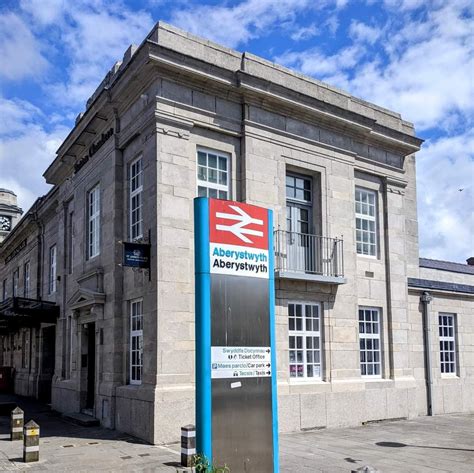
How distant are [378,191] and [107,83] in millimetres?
8983

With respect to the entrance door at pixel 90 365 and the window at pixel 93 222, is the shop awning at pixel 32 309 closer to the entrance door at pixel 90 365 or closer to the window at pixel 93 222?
the entrance door at pixel 90 365

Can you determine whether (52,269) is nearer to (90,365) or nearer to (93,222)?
(93,222)

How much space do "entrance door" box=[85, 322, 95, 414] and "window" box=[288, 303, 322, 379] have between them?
6.29 metres

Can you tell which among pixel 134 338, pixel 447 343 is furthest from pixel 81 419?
pixel 447 343

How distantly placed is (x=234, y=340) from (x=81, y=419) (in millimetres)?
9274

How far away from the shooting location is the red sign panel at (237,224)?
884cm

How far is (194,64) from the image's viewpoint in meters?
14.7

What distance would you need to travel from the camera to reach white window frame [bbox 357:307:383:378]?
57.8 ft

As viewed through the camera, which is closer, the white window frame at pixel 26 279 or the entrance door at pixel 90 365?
the entrance door at pixel 90 365

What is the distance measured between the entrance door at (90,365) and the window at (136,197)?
4.10 meters

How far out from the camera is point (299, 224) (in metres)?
17.0

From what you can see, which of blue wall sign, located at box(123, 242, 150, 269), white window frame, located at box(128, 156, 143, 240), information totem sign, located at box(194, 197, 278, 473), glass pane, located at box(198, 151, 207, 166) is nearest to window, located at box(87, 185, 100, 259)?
white window frame, located at box(128, 156, 143, 240)

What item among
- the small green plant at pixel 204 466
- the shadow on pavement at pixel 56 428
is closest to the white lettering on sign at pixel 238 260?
the small green plant at pixel 204 466

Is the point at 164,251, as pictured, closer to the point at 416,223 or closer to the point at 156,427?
the point at 156,427
